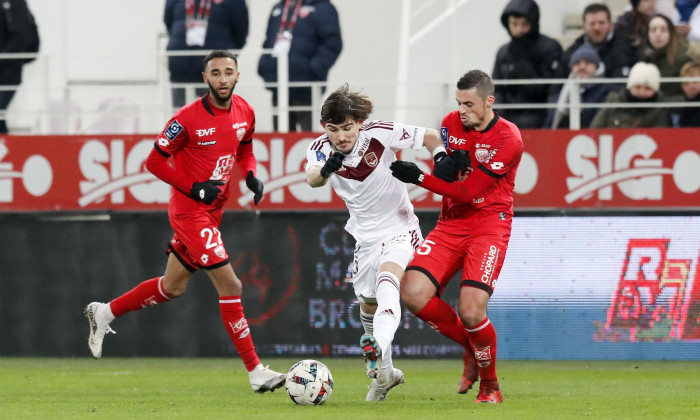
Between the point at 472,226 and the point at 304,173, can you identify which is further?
the point at 304,173

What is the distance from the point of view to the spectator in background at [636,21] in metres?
14.5

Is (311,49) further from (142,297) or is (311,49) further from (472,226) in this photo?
(472,226)

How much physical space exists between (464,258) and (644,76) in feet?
17.5

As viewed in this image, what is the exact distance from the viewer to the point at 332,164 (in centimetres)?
879

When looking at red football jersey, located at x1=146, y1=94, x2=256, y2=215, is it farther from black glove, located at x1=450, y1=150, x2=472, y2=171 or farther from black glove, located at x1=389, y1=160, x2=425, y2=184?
black glove, located at x1=450, y1=150, x2=472, y2=171

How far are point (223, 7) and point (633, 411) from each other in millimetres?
7712

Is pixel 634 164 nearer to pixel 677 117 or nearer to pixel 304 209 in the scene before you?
pixel 677 117

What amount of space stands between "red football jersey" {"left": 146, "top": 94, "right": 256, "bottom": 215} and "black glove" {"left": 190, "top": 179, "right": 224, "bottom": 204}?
4.1 inches

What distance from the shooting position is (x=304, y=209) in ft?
46.5

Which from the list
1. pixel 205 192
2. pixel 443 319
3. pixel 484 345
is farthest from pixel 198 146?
pixel 484 345

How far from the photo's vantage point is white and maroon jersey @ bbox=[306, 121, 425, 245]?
371 inches

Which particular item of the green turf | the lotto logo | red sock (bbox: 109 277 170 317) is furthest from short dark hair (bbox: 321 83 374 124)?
red sock (bbox: 109 277 170 317)

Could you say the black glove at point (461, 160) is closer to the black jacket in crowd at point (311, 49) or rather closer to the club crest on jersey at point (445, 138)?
the club crest on jersey at point (445, 138)

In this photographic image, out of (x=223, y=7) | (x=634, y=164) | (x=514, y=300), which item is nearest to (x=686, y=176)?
(x=634, y=164)
